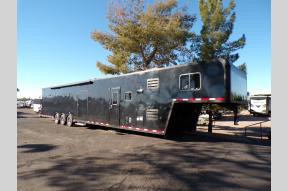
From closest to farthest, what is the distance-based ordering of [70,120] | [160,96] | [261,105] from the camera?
[160,96], [70,120], [261,105]

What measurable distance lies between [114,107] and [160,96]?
354cm

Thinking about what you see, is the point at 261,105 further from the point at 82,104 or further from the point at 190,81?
the point at 190,81

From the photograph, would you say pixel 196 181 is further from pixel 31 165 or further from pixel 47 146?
pixel 47 146

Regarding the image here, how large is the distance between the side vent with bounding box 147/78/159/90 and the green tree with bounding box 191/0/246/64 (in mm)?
8371

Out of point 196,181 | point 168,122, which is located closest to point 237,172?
point 196,181

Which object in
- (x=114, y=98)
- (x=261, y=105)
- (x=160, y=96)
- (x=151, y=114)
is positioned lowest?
(x=261, y=105)

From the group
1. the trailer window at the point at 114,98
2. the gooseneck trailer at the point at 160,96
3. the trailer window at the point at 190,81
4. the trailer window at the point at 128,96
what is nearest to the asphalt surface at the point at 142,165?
the gooseneck trailer at the point at 160,96

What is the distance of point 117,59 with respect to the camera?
21.4m

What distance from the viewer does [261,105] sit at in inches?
1396

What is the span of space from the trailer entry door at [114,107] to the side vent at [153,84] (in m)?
2.37

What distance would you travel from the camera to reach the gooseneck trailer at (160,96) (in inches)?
386

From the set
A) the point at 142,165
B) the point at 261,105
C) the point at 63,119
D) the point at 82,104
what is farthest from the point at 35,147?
the point at 261,105

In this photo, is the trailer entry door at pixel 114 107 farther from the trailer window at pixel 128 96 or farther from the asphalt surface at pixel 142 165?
the asphalt surface at pixel 142 165

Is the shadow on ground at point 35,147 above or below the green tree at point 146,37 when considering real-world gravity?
below
